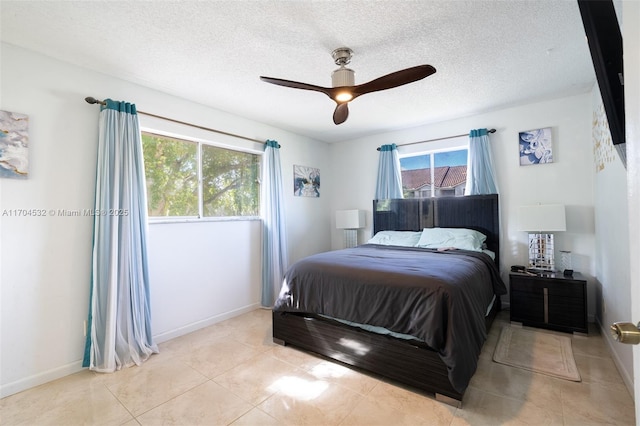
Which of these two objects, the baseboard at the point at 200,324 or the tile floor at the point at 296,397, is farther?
the baseboard at the point at 200,324

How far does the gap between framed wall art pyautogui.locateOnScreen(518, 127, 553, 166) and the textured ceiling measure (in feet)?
1.44

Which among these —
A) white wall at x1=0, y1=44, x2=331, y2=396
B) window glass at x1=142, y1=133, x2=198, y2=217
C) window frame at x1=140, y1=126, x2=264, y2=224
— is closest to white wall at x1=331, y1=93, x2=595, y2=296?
window frame at x1=140, y1=126, x2=264, y2=224

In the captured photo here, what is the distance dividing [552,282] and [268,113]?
370cm

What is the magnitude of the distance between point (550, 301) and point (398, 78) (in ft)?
9.02

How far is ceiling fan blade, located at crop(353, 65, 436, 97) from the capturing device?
1.88 metres

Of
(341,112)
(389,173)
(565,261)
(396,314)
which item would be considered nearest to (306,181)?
(389,173)

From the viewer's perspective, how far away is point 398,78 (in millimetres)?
2018

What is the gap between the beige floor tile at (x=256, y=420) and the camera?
173 centimetres

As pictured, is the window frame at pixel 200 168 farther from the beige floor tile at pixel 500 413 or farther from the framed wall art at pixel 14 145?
the beige floor tile at pixel 500 413

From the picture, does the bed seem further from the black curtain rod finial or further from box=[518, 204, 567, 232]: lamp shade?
the black curtain rod finial

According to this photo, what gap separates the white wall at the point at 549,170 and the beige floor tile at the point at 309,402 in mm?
2792

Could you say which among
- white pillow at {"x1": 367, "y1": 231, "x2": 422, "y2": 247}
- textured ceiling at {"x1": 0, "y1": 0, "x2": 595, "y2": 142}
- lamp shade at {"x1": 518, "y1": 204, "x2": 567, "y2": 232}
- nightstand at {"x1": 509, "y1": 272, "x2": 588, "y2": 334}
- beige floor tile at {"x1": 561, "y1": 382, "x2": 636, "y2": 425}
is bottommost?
beige floor tile at {"x1": 561, "y1": 382, "x2": 636, "y2": 425}

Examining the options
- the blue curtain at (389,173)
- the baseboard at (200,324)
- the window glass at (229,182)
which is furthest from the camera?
the blue curtain at (389,173)

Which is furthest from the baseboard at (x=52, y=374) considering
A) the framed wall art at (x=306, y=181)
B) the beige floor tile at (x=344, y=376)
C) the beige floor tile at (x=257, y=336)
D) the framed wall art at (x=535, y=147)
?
the framed wall art at (x=535, y=147)
